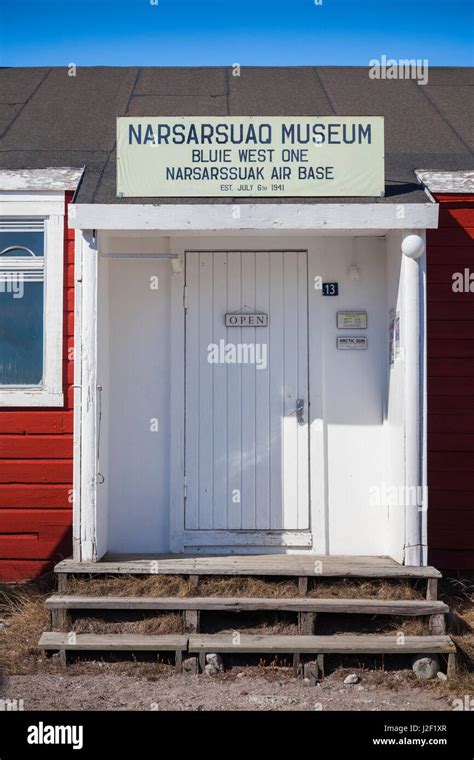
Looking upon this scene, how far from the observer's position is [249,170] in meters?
5.65

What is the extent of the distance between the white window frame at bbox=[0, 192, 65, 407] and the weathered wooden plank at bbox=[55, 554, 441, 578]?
1410mm

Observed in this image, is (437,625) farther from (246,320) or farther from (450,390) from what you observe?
(246,320)

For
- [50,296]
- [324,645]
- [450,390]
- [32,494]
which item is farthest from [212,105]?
[324,645]

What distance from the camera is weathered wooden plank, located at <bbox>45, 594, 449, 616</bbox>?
5258mm

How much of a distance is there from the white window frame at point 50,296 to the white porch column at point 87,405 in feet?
2.53

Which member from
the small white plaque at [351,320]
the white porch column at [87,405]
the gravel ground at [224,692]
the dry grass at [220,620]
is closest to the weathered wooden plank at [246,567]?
the dry grass at [220,620]

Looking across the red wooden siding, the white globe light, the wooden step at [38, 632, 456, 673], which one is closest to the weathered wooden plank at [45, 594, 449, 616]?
the wooden step at [38, 632, 456, 673]

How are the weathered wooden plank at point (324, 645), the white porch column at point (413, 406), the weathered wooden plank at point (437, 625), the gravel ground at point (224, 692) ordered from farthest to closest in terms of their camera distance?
the white porch column at point (413, 406) < the weathered wooden plank at point (437, 625) < the weathered wooden plank at point (324, 645) < the gravel ground at point (224, 692)

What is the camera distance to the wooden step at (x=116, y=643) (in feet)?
16.8

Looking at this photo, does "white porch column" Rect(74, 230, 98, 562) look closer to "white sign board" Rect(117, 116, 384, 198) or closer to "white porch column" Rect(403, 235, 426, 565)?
"white sign board" Rect(117, 116, 384, 198)

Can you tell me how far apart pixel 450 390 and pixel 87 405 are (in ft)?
9.54

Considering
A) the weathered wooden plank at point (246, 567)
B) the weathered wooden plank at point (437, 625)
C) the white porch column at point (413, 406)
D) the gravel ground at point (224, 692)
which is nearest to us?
the gravel ground at point (224, 692)

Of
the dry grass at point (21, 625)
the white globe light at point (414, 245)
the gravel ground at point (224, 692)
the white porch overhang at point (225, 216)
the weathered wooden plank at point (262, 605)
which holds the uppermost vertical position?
the white porch overhang at point (225, 216)

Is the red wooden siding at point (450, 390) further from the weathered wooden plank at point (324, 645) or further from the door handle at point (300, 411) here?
the weathered wooden plank at point (324, 645)
